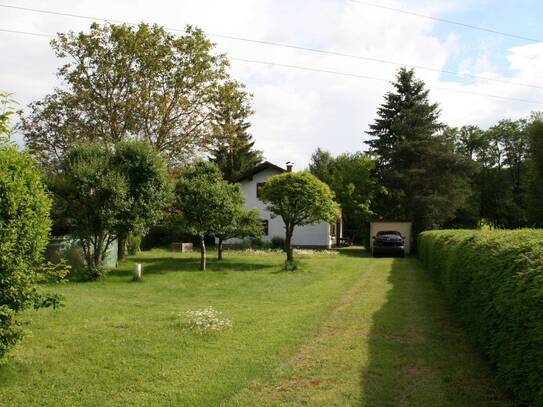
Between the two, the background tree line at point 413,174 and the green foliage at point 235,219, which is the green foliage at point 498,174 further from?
the green foliage at point 235,219

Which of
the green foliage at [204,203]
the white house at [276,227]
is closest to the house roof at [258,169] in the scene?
the white house at [276,227]

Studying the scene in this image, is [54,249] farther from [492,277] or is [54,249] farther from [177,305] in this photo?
[492,277]

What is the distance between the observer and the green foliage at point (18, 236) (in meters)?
4.96

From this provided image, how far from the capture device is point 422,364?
6004 mm

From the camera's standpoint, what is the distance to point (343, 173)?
136ft

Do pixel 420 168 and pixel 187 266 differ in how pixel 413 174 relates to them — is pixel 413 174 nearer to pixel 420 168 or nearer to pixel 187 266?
pixel 420 168

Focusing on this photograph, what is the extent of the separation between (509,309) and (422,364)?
60.5 inches

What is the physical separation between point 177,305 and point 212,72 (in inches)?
645

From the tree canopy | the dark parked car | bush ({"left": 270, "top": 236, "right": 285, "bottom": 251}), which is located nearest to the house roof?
bush ({"left": 270, "top": 236, "right": 285, "bottom": 251})

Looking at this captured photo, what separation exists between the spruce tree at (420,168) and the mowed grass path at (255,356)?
879 inches

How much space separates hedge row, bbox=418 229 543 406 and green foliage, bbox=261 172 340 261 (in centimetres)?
1162

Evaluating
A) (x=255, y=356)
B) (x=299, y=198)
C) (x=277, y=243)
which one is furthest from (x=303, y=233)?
(x=255, y=356)

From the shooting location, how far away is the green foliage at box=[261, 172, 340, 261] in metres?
19.3

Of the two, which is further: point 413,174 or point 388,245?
point 413,174
